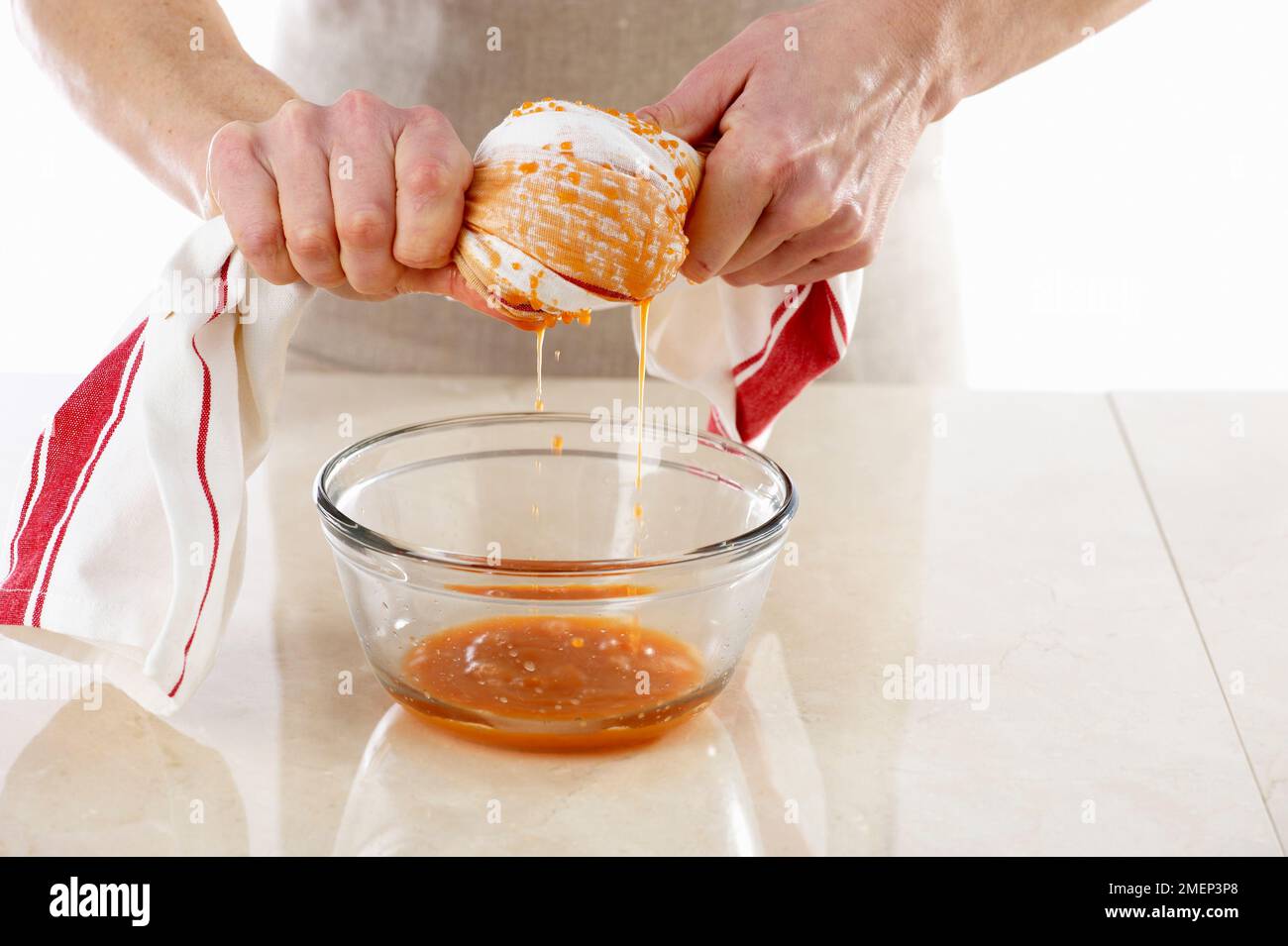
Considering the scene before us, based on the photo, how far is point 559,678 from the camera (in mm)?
759

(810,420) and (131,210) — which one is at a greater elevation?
(810,420)

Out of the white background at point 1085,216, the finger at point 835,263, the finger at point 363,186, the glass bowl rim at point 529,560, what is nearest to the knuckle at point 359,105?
the finger at point 363,186

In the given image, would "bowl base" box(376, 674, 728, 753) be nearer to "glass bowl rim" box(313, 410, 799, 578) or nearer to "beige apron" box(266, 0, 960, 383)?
"glass bowl rim" box(313, 410, 799, 578)

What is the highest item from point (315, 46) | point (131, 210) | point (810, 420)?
point (315, 46)

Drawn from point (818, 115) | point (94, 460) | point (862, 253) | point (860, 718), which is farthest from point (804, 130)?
point (94, 460)

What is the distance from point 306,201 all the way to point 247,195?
3 cm

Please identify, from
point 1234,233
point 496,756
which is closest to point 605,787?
point 496,756

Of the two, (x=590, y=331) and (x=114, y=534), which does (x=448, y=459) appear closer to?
(x=114, y=534)

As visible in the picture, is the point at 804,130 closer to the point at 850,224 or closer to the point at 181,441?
the point at 850,224

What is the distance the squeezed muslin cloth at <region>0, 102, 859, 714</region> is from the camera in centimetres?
72
